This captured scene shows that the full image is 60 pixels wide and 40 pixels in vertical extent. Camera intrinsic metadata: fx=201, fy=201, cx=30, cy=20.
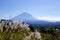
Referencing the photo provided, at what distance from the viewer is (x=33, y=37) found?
4.48 m

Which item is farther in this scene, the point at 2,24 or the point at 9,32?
the point at 9,32

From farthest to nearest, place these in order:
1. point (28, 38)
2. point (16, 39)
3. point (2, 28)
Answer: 1. point (16, 39)
2. point (2, 28)
3. point (28, 38)

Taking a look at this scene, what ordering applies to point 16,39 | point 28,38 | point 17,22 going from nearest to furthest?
point 28,38
point 17,22
point 16,39

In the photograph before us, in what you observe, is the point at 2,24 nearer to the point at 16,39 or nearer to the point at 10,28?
the point at 10,28

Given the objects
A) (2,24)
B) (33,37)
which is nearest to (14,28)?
(2,24)

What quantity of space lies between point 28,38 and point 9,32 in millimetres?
1249

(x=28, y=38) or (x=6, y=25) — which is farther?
(x=6, y=25)

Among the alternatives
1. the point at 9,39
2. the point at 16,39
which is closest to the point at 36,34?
the point at 9,39

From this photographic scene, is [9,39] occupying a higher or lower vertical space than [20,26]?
lower

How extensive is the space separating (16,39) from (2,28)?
233cm

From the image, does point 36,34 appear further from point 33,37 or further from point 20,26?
point 20,26

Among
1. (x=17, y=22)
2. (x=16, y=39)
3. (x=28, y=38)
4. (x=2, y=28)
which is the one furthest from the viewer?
(x=16, y=39)

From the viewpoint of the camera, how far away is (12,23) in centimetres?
536

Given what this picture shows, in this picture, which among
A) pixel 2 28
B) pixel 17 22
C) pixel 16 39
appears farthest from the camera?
pixel 16 39
